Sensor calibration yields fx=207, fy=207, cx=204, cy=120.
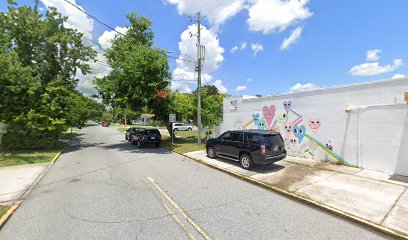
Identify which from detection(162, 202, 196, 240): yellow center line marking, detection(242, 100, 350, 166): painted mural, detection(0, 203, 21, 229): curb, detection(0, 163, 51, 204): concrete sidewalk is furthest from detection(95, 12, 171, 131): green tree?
detection(162, 202, 196, 240): yellow center line marking

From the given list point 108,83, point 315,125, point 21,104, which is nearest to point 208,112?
point 108,83

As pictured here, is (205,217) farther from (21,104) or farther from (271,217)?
(21,104)

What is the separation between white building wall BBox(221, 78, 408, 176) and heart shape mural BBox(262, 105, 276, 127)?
0.30m

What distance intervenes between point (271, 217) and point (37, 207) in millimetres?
5995

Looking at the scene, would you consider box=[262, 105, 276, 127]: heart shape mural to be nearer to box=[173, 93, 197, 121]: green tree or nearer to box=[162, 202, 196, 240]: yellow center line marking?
box=[173, 93, 197, 121]: green tree

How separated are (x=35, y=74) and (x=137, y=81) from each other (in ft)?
23.4

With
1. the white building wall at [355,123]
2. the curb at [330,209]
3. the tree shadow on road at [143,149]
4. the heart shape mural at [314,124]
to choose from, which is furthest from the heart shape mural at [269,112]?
the tree shadow on road at [143,149]

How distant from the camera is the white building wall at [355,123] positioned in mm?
8125

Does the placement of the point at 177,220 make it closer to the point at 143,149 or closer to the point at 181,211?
the point at 181,211

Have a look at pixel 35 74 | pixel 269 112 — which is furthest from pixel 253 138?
pixel 35 74

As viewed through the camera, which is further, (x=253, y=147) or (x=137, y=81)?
(x=137, y=81)

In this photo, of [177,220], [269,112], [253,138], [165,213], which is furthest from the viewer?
[269,112]

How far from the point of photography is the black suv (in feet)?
28.5

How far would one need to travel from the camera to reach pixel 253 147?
895 cm
